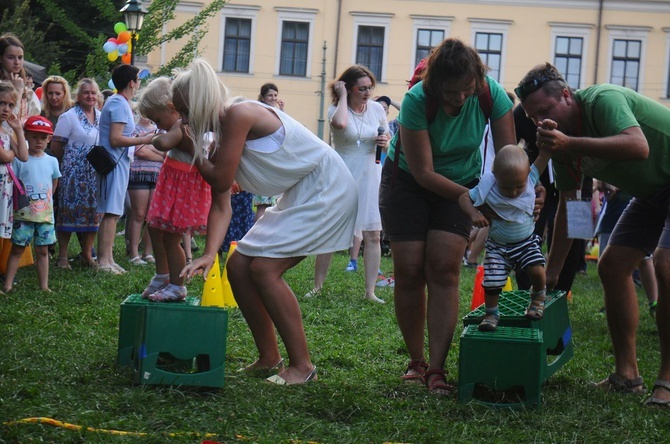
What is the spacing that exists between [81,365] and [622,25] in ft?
119

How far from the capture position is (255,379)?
473cm

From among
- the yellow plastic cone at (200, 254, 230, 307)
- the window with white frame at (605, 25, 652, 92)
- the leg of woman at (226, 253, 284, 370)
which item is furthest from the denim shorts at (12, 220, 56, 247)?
the window with white frame at (605, 25, 652, 92)

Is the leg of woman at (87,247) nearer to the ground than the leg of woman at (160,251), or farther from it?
nearer to the ground

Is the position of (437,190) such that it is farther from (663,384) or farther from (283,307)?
(663,384)

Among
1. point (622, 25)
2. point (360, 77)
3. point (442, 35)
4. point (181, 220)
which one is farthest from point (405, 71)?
point (181, 220)

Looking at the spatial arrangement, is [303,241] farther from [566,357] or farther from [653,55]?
[653,55]

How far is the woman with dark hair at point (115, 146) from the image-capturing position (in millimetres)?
9336

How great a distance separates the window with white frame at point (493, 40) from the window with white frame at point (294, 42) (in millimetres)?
6765

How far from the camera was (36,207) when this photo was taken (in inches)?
304

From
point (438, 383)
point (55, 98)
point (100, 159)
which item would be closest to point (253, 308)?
point (438, 383)

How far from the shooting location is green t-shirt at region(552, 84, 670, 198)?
448 cm

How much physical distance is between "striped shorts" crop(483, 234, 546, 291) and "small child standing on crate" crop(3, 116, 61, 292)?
14.1 feet

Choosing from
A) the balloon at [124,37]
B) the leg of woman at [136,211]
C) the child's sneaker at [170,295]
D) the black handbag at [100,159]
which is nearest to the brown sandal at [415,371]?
the child's sneaker at [170,295]

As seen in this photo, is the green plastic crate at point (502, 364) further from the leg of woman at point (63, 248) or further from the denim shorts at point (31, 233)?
the leg of woman at point (63, 248)
